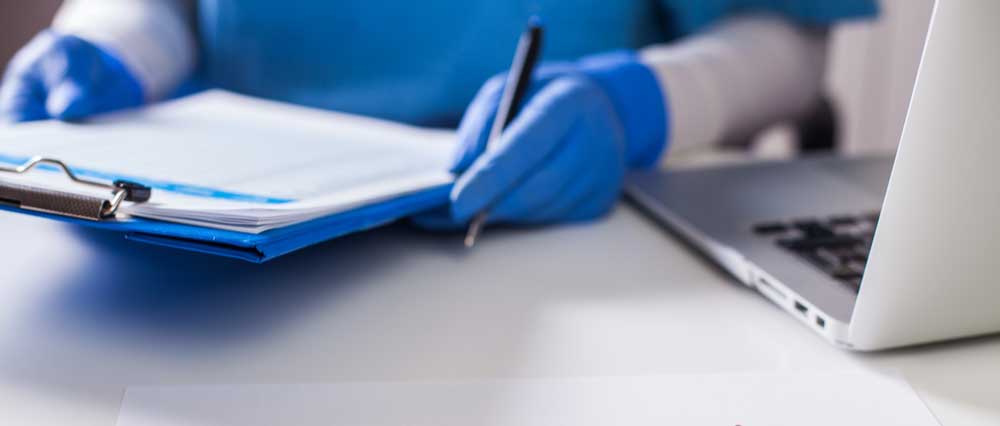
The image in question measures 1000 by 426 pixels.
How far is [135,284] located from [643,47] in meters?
0.58

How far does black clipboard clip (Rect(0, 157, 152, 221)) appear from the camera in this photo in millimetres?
339

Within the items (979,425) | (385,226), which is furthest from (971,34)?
(385,226)

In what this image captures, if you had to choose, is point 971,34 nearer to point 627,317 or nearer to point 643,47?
point 627,317

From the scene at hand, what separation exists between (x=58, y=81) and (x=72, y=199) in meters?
0.28

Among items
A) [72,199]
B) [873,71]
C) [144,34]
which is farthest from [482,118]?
[873,71]

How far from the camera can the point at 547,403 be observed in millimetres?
321

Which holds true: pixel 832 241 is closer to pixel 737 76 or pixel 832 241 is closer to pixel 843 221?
pixel 843 221

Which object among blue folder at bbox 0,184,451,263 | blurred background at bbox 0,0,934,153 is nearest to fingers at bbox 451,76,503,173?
blue folder at bbox 0,184,451,263

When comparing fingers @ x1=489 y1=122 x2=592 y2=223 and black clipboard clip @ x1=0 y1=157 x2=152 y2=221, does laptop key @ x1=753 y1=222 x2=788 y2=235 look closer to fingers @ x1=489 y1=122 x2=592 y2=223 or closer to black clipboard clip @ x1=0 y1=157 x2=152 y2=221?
fingers @ x1=489 y1=122 x2=592 y2=223

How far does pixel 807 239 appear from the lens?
1.52 feet

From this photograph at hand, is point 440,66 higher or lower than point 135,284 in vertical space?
higher

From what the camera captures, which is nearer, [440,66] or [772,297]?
[772,297]

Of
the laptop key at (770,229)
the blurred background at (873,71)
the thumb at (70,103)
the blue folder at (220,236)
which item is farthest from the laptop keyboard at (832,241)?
the blurred background at (873,71)

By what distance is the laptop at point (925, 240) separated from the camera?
302 millimetres
